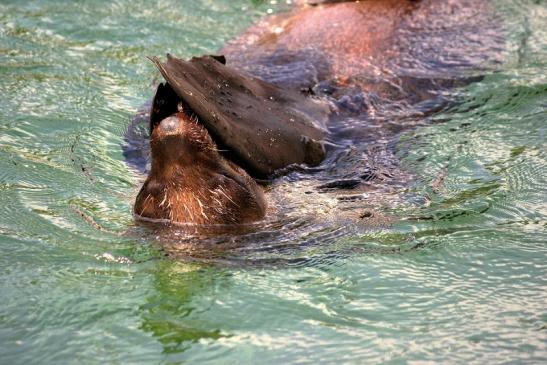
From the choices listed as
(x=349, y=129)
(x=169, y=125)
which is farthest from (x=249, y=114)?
(x=349, y=129)

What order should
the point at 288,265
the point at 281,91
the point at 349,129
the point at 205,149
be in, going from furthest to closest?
the point at 349,129 → the point at 281,91 → the point at 288,265 → the point at 205,149

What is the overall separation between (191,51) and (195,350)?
13.8 feet

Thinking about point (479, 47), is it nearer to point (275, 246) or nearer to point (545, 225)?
point (545, 225)

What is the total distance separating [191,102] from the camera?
3922 mm

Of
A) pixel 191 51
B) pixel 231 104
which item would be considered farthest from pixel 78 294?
pixel 191 51

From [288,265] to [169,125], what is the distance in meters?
0.83

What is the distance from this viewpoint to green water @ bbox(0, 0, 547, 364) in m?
3.62

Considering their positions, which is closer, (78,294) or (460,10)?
(78,294)

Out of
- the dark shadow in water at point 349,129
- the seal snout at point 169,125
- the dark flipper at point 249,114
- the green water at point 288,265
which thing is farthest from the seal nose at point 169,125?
the green water at point 288,265

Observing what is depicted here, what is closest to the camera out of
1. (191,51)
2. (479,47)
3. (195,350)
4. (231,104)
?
(195,350)

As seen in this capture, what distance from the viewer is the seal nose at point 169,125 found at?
12.7 ft

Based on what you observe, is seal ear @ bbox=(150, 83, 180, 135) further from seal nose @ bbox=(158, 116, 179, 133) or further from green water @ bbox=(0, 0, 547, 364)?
green water @ bbox=(0, 0, 547, 364)

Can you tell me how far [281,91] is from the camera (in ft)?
17.7

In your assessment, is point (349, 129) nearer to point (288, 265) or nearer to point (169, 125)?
point (288, 265)
